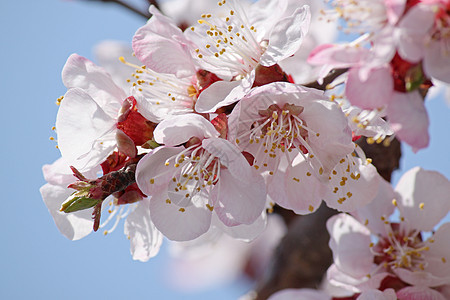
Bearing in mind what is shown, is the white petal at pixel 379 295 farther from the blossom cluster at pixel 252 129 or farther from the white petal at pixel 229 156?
the white petal at pixel 229 156

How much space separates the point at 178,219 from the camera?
108 cm

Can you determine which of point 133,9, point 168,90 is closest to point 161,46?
point 168,90

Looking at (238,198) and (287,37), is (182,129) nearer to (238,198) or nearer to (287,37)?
(238,198)

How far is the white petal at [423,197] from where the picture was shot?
129 centimetres

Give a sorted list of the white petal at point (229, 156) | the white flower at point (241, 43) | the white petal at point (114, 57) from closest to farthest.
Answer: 1. the white petal at point (229, 156)
2. the white flower at point (241, 43)
3. the white petal at point (114, 57)

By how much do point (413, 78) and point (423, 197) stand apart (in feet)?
1.76

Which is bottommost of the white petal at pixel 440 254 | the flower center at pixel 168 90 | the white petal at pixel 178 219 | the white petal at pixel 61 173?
the white petal at pixel 440 254

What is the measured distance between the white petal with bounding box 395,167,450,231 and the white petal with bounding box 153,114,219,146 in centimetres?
59

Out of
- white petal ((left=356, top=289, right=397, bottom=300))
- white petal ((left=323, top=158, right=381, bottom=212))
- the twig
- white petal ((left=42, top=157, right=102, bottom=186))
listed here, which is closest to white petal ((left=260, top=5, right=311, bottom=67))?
white petal ((left=323, top=158, right=381, bottom=212))

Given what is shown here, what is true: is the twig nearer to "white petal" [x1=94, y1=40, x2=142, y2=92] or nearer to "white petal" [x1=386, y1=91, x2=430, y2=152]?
"white petal" [x1=94, y1=40, x2=142, y2=92]

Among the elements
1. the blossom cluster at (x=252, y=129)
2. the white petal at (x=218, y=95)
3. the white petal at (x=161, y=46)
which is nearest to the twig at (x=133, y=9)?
the blossom cluster at (x=252, y=129)

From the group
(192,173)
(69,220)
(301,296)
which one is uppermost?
(192,173)

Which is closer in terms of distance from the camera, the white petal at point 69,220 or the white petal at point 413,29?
the white petal at point 413,29

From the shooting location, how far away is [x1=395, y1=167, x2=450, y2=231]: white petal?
50.7 inches
